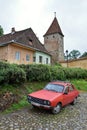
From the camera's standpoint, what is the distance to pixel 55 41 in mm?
42438

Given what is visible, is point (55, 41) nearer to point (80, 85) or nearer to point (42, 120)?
point (80, 85)

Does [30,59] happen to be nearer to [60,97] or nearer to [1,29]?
[1,29]

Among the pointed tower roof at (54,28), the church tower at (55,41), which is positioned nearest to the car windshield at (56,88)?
the church tower at (55,41)

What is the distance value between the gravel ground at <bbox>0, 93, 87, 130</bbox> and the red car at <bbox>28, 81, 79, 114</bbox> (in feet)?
1.54

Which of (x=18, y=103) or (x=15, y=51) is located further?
(x=15, y=51)

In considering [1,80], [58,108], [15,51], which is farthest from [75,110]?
[15,51]

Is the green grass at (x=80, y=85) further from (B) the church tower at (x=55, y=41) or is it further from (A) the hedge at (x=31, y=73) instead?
(B) the church tower at (x=55, y=41)

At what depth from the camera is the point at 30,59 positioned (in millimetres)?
28406

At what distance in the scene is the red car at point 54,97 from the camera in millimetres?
7977

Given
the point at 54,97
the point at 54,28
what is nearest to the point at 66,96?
the point at 54,97

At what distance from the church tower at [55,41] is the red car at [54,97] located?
31.1 metres

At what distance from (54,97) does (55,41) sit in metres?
35.2

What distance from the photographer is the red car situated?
798 cm

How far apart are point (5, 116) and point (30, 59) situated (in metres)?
21.2
